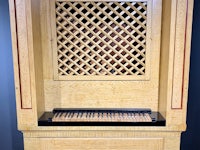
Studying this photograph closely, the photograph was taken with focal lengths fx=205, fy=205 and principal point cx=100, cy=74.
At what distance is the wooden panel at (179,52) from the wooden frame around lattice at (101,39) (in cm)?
26

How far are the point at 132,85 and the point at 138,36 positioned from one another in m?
0.39

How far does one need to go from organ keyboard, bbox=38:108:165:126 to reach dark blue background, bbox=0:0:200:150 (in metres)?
0.47

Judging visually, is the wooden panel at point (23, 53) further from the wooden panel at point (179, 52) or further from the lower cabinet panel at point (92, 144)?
the wooden panel at point (179, 52)

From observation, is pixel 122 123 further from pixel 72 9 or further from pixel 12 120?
pixel 12 120

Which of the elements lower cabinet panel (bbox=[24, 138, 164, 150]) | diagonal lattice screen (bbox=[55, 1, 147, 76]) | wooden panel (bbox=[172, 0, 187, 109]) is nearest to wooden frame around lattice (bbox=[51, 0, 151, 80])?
diagonal lattice screen (bbox=[55, 1, 147, 76])

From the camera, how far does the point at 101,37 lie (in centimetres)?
159

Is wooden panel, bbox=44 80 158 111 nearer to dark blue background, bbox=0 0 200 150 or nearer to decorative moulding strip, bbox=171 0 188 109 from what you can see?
decorative moulding strip, bbox=171 0 188 109

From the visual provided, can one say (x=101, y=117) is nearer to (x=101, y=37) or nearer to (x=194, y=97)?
(x=101, y=37)

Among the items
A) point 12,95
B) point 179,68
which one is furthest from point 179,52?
point 12,95

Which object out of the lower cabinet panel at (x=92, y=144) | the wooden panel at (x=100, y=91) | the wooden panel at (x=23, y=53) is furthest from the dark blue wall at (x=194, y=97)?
the wooden panel at (x=23, y=53)

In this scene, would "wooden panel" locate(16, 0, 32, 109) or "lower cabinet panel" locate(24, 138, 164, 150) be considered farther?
"lower cabinet panel" locate(24, 138, 164, 150)

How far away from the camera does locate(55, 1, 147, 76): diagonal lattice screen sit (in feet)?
5.10

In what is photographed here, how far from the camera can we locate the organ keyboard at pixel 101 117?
1.46m

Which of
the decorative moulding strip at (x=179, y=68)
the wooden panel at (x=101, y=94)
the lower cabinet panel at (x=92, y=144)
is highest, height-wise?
the decorative moulding strip at (x=179, y=68)
